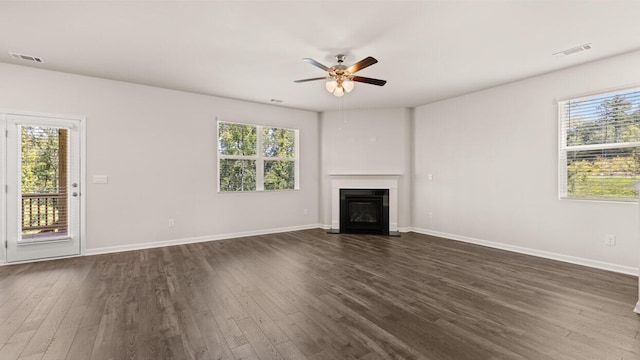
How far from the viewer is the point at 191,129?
5.14 metres

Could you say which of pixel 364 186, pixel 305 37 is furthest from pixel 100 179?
pixel 364 186

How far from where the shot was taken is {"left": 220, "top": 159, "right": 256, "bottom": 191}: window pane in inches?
219

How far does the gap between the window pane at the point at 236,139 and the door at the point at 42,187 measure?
83.6 inches

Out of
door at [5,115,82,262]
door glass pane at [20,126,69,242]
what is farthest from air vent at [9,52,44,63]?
door glass pane at [20,126,69,242]

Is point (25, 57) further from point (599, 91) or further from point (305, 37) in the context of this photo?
point (599, 91)

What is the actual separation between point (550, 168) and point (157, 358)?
5143 millimetres

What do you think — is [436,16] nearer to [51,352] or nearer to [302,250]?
[302,250]

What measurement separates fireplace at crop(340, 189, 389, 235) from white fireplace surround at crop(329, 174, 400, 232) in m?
0.09

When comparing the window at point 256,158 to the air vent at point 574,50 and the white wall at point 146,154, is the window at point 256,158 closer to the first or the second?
the white wall at point 146,154

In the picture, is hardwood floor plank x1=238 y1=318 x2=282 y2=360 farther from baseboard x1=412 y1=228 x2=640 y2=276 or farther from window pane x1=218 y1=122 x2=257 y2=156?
baseboard x1=412 y1=228 x2=640 y2=276

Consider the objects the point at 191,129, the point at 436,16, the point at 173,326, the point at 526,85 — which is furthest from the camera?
the point at 191,129

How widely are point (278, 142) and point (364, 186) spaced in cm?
210

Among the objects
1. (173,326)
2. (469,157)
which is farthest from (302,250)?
(469,157)

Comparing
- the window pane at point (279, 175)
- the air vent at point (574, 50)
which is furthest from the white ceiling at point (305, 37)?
the window pane at point (279, 175)
